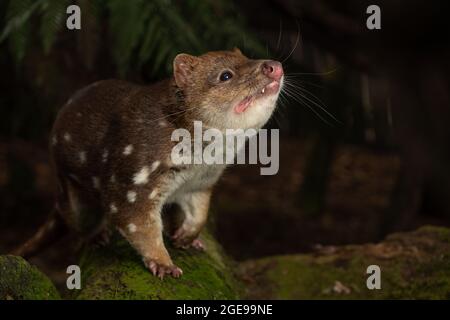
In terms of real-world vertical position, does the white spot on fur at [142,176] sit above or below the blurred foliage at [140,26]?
below

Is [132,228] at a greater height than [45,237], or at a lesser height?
greater

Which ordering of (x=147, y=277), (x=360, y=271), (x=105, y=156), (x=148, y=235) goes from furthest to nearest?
(x=360, y=271) → (x=105, y=156) → (x=148, y=235) → (x=147, y=277)

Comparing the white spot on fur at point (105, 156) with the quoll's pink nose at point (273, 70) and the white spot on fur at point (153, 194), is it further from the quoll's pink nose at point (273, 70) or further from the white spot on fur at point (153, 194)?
the quoll's pink nose at point (273, 70)

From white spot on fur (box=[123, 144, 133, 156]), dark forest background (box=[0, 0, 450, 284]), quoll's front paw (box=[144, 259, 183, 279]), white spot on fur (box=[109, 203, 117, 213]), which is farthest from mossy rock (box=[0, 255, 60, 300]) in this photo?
dark forest background (box=[0, 0, 450, 284])

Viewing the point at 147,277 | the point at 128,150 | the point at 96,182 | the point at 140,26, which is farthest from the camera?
the point at 140,26

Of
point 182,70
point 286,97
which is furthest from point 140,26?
point 286,97

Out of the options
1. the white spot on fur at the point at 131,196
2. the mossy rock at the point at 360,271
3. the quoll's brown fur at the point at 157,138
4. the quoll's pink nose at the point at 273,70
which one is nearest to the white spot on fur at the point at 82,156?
the quoll's brown fur at the point at 157,138

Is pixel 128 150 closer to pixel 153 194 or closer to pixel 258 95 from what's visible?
pixel 153 194

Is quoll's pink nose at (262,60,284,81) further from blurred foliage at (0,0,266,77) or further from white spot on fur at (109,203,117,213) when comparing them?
blurred foliage at (0,0,266,77)
